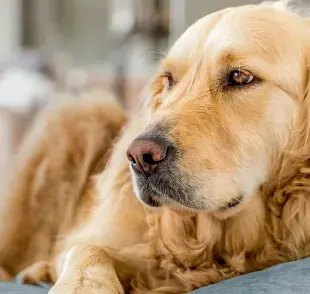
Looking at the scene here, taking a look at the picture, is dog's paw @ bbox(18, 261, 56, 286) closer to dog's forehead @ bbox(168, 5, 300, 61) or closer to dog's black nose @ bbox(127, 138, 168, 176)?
dog's black nose @ bbox(127, 138, 168, 176)

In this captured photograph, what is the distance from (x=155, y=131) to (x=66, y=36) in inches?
242

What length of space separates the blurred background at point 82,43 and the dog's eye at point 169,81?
1.84 meters

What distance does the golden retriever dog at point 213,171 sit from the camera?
1.33m

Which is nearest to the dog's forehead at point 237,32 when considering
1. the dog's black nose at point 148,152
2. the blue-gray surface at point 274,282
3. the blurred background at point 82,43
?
the dog's black nose at point 148,152

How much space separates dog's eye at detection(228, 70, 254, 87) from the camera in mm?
1421

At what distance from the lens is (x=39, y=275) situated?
5.78 ft

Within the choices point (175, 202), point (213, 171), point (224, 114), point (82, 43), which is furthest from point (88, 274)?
point (82, 43)

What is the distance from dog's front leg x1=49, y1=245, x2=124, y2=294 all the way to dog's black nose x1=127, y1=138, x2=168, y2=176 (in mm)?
256

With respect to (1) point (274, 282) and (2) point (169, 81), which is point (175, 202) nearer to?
(1) point (274, 282)

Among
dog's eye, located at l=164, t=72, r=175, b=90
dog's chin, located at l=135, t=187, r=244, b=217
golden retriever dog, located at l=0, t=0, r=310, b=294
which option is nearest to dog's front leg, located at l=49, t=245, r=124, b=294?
golden retriever dog, located at l=0, t=0, r=310, b=294

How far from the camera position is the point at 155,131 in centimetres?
132

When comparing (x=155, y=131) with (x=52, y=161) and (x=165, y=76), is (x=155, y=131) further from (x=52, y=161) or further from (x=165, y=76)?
(x=52, y=161)

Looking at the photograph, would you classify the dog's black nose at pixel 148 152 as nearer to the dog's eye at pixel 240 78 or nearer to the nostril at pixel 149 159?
the nostril at pixel 149 159


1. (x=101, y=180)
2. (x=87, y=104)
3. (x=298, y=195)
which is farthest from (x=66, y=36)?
(x=298, y=195)
